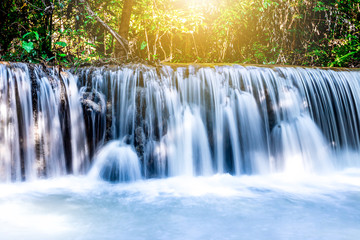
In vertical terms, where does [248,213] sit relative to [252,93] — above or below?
below

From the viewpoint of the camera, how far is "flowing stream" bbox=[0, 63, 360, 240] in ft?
9.16

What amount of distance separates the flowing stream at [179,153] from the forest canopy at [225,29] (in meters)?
2.65

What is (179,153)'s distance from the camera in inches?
182

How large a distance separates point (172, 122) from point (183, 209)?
1.84 meters

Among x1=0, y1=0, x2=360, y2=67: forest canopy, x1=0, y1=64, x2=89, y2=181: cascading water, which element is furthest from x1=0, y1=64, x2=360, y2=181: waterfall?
x1=0, y1=0, x2=360, y2=67: forest canopy

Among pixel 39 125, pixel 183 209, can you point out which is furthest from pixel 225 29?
→ pixel 183 209

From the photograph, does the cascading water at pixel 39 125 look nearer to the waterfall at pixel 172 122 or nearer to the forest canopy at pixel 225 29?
the waterfall at pixel 172 122

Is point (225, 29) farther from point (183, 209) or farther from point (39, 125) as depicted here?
point (183, 209)

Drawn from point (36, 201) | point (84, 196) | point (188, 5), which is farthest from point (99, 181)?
point (188, 5)

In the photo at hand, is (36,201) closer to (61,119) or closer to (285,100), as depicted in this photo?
(61,119)

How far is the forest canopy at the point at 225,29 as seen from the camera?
8.01m

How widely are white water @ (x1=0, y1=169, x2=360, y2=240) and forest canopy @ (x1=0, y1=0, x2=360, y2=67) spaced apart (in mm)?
4090

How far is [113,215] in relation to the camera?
2939 millimetres

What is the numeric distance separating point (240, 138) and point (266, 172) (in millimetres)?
623
